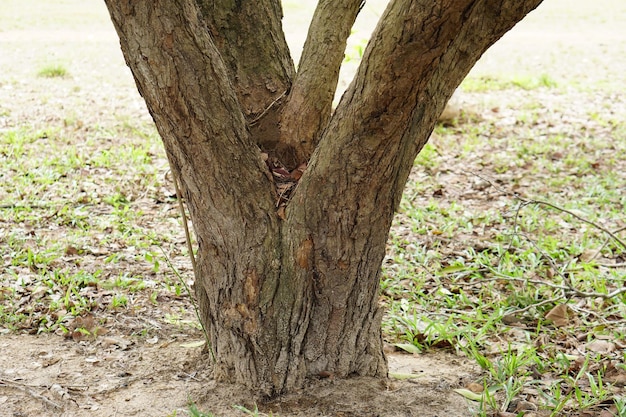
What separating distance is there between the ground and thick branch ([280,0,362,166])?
74 cm

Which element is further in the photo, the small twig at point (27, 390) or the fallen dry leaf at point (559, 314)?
the fallen dry leaf at point (559, 314)

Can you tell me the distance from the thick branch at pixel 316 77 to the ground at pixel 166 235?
2.43ft

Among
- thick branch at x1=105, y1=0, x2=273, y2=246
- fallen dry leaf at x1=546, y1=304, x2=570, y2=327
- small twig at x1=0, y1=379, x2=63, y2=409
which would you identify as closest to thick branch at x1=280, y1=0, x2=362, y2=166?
thick branch at x1=105, y1=0, x2=273, y2=246

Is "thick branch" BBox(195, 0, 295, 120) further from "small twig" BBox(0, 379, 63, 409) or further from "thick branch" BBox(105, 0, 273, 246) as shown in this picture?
"small twig" BBox(0, 379, 63, 409)

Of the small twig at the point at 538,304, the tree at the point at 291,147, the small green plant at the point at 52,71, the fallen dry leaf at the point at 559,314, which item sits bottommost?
the fallen dry leaf at the point at 559,314

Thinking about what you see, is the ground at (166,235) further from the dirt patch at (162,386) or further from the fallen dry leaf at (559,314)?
the fallen dry leaf at (559,314)

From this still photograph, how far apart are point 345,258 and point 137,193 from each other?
3057mm

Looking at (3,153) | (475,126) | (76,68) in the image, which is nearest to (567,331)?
(475,126)

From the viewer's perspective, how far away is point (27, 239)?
174 inches

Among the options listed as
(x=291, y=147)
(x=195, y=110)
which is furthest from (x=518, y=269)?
(x=195, y=110)

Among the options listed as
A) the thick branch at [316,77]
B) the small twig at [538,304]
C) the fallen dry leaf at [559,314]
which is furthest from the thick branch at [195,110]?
the fallen dry leaf at [559,314]

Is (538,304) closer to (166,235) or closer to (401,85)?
(401,85)

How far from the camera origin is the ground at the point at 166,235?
280 cm

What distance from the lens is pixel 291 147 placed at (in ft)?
9.17
